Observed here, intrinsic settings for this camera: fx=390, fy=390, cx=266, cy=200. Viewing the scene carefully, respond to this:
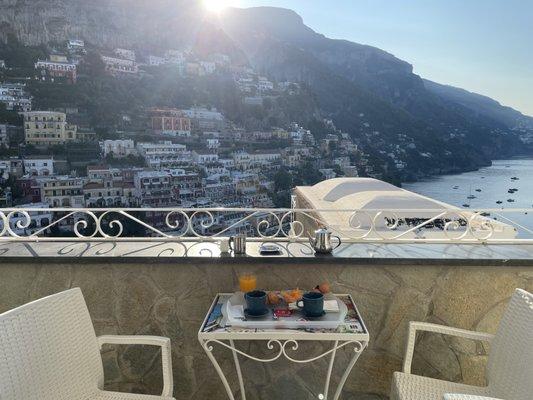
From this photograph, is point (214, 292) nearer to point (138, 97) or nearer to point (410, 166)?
point (138, 97)

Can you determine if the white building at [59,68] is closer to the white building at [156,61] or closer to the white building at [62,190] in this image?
the white building at [156,61]

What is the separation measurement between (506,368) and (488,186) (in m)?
28.3

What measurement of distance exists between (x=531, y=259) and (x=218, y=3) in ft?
130

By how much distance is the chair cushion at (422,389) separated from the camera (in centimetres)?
131

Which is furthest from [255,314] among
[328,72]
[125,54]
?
[328,72]

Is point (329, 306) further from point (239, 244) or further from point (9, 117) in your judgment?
point (9, 117)

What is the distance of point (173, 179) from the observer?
20.9 metres

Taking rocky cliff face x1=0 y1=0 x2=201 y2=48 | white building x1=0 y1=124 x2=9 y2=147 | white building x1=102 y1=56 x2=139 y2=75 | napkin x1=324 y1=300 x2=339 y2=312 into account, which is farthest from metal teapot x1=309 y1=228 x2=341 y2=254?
rocky cliff face x1=0 y1=0 x2=201 y2=48

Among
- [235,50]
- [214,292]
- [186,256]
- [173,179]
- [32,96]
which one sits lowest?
[173,179]

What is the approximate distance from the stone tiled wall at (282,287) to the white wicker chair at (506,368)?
314 millimetres

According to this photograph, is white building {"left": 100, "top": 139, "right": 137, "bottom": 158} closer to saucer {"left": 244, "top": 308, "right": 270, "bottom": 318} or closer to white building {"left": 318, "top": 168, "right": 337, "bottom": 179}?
white building {"left": 318, "top": 168, "right": 337, "bottom": 179}

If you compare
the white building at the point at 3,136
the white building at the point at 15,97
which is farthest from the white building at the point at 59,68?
the white building at the point at 3,136

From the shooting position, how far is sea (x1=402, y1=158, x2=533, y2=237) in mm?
22062

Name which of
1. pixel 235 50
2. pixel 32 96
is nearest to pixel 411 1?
pixel 32 96
